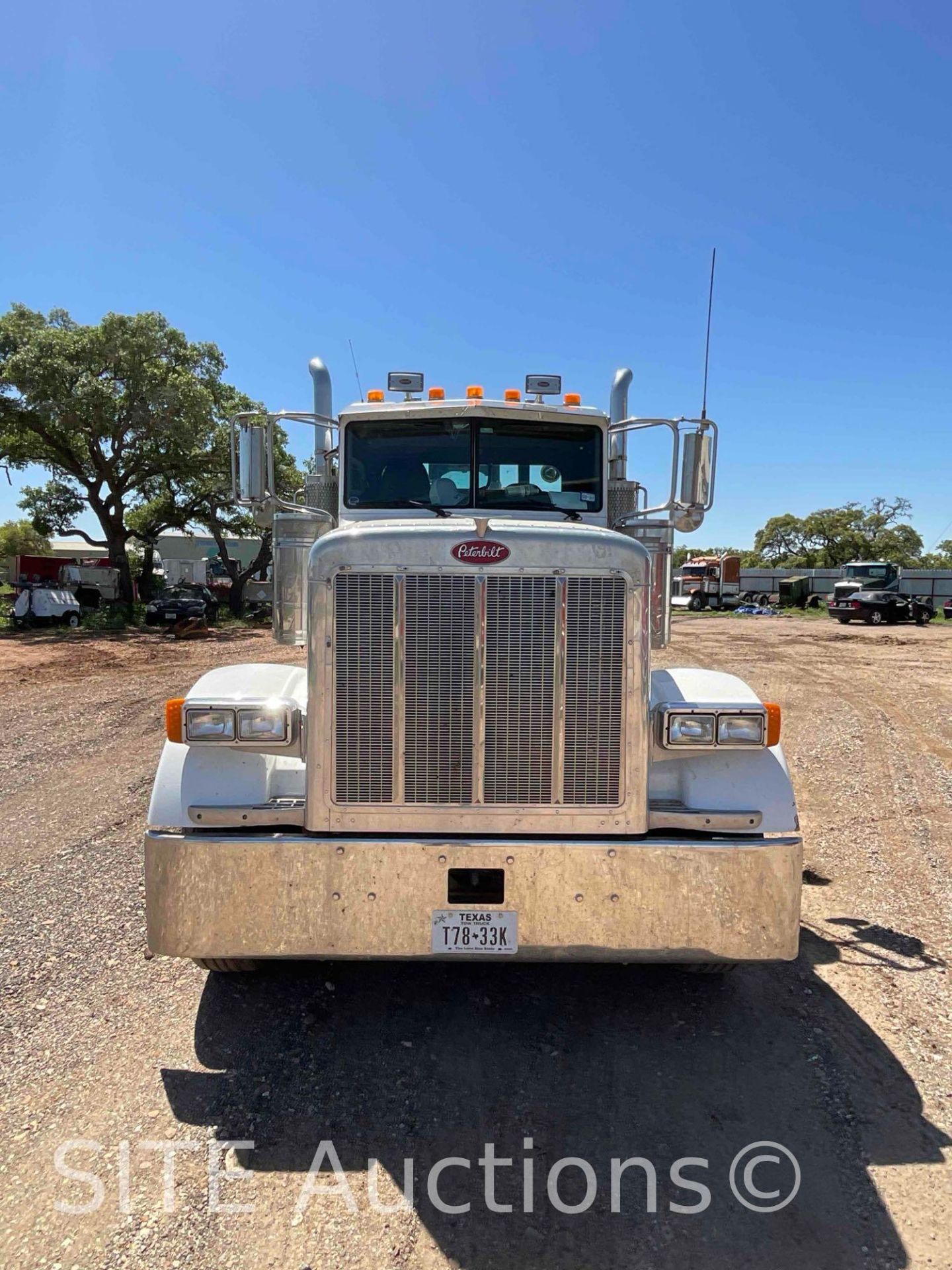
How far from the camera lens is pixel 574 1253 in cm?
239

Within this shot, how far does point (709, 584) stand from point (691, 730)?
43.1 metres

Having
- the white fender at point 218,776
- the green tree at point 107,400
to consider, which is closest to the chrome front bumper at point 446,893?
the white fender at point 218,776

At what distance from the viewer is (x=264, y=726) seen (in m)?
3.26

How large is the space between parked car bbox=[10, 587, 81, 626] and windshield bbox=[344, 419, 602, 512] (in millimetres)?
25007

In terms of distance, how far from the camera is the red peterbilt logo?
3.09 m

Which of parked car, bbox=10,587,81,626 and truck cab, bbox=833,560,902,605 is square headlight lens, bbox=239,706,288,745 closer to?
parked car, bbox=10,587,81,626

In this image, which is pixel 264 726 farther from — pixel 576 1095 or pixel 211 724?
pixel 576 1095

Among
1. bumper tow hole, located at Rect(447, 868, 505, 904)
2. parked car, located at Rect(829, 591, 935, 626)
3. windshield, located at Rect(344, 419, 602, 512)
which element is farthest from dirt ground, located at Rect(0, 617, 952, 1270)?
parked car, located at Rect(829, 591, 935, 626)

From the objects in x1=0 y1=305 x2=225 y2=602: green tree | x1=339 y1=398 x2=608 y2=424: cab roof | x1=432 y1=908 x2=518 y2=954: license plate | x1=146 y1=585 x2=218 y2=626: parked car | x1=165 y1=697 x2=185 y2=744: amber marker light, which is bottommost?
x1=146 y1=585 x2=218 y2=626: parked car

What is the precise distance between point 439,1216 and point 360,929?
926mm

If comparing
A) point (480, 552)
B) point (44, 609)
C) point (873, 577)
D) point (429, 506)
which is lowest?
point (44, 609)

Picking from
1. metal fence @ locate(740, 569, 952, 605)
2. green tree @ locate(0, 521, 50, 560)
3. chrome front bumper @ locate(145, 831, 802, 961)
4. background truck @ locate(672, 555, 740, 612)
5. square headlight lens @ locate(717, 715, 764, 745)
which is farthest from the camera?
green tree @ locate(0, 521, 50, 560)

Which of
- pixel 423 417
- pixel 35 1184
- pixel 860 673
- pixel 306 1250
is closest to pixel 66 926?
pixel 35 1184

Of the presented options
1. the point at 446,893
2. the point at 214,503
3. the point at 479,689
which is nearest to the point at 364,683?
the point at 479,689
